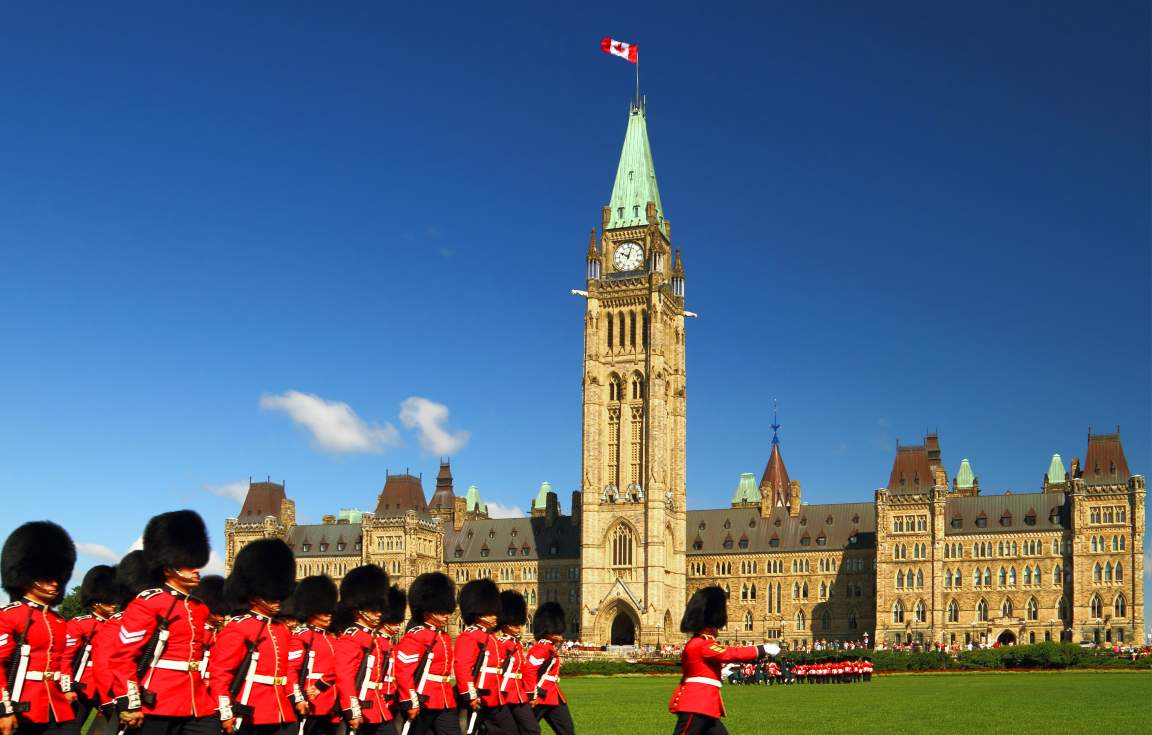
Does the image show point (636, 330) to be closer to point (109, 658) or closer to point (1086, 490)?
point (1086, 490)

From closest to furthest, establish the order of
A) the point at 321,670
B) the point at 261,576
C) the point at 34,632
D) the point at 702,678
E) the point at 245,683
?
1. the point at 34,632
2. the point at 245,683
3. the point at 261,576
4. the point at 702,678
5. the point at 321,670

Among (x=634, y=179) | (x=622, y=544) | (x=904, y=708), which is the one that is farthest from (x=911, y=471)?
(x=904, y=708)

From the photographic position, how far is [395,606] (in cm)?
1897

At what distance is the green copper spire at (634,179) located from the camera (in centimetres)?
11888

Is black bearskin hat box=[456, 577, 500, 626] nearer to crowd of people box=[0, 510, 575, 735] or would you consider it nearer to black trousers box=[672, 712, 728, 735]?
crowd of people box=[0, 510, 575, 735]

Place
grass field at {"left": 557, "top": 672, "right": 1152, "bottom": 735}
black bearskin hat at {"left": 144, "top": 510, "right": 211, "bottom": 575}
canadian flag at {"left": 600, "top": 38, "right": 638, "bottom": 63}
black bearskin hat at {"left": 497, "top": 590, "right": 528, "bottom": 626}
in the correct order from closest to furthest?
black bearskin hat at {"left": 144, "top": 510, "right": 211, "bottom": 575}, black bearskin hat at {"left": 497, "top": 590, "right": 528, "bottom": 626}, grass field at {"left": 557, "top": 672, "right": 1152, "bottom": 735}, canadian flag at {"left": 600, "top": 38, "right": 638, "bottom": 63}

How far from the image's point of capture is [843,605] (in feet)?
387

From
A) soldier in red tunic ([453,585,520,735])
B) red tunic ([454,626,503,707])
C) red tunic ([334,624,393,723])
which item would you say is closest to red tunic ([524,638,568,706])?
soldier in red tunic ([453,585,520,735])

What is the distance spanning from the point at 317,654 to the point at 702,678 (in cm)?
459

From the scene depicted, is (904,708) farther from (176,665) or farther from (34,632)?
(176,665)

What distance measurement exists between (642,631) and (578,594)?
15896mm

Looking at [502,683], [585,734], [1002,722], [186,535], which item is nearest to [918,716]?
[1002,722]

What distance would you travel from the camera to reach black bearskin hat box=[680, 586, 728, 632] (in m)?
15.0

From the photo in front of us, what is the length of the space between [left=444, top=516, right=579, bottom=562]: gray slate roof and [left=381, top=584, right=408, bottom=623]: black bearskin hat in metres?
106
